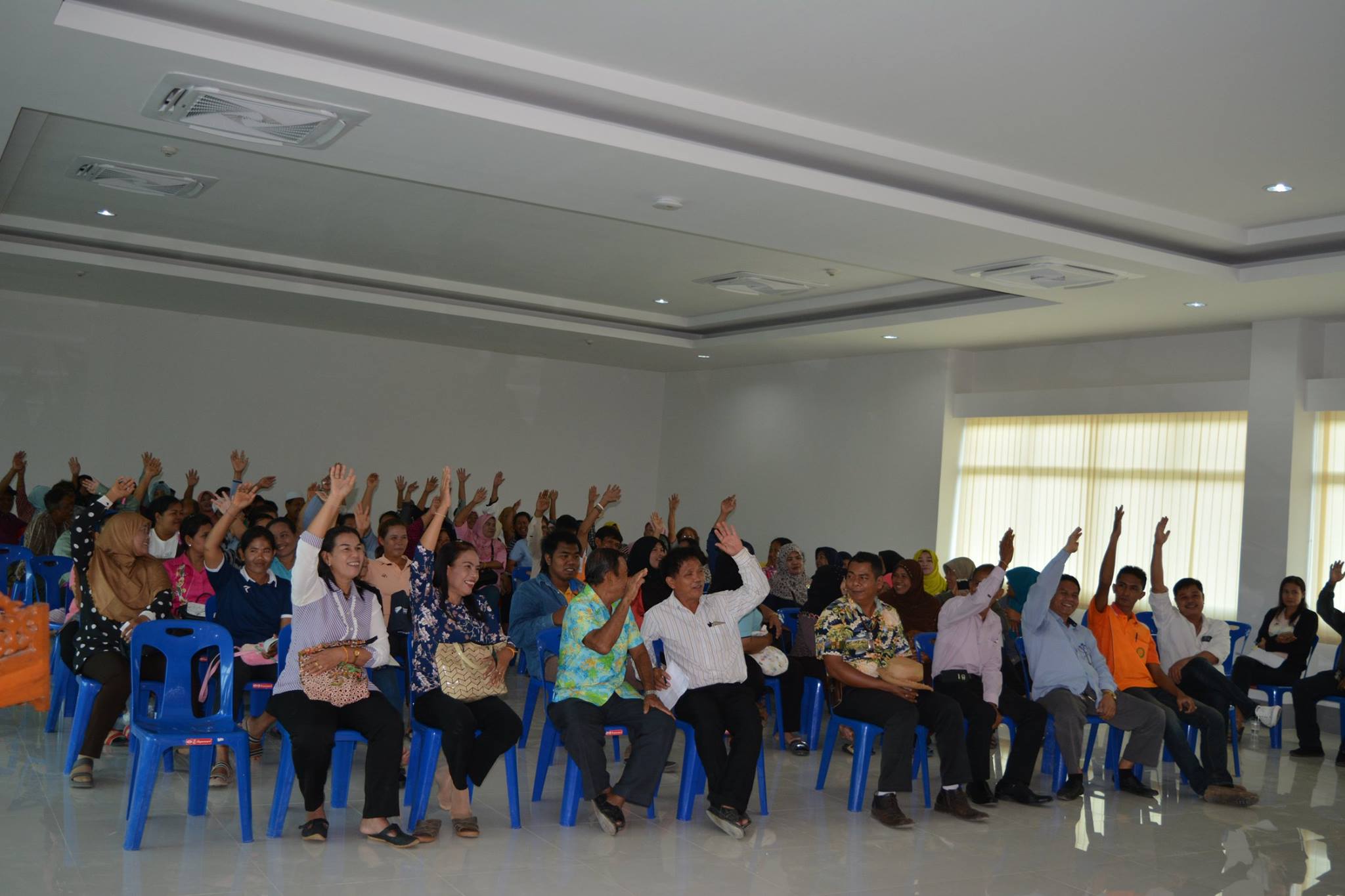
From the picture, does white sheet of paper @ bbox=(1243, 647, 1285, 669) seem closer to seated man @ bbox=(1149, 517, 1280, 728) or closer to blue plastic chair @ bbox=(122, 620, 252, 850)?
seated man @ bbox=(1149, 517, 1280, 728)

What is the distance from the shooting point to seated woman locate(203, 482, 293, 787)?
533 centimetres

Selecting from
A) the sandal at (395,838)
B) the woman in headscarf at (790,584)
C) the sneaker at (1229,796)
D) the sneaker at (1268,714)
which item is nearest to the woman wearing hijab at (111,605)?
the sandal at (395,838)

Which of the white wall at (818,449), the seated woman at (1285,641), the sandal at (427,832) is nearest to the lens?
the sandal at (427,832)

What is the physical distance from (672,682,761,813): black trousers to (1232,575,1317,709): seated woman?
4.75m

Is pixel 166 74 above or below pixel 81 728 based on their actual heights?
above

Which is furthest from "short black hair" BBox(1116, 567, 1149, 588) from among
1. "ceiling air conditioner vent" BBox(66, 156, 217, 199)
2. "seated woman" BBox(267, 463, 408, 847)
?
"ceiling air conditioner vent" BBox(66, 156, 217, 199)

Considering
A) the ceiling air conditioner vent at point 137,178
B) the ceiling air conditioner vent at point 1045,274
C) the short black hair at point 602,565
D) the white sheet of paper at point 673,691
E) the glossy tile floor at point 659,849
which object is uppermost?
the ceiling air conditioner vent at point 137,178

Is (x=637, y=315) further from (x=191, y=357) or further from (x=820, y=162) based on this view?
(x=820, y=162)

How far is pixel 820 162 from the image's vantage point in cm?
600

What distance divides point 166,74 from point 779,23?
2615mm

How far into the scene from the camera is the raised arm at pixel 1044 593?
6.10 meters

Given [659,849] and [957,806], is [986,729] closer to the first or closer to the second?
[957,806]

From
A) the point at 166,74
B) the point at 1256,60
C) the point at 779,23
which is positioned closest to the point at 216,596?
the point at 166,74

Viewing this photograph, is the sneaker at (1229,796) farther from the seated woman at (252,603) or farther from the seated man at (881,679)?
the seated woman at (252,603)
